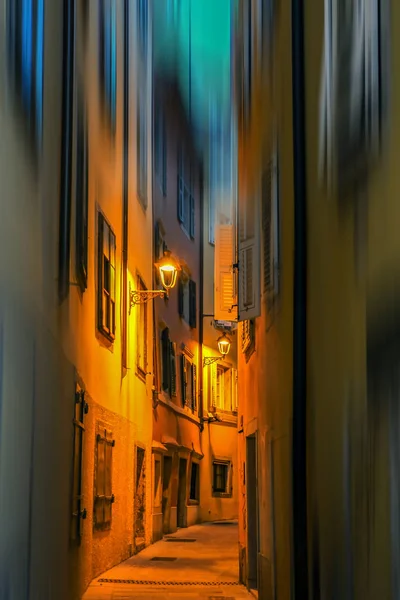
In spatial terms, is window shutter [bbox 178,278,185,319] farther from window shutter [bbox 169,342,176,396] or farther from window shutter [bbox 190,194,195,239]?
window shutter [bbox 190,194,195,239]

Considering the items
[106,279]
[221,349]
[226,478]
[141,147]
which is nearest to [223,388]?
[221,349]

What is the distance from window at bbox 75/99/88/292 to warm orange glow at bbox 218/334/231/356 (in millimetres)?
9945

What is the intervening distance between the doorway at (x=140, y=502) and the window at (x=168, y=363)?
228 centimetres

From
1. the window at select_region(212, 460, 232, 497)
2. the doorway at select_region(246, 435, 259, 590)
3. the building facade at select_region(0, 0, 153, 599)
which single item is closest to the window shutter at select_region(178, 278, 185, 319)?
the building facade at select_region(0, 0, 153, 599)

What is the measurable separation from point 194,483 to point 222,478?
1.66m

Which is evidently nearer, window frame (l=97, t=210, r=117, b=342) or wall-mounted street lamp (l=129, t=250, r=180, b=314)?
window frame (l=97, t=210, r=117, b=342)

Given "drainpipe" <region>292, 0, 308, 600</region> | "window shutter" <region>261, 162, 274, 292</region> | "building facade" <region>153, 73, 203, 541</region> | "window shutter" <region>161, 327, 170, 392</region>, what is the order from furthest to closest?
"window shutter" <region>161, 327, 170, 392</region>, "building facade" <region>153, 73, 203, 541</region>, "window shutter" <region>261, 162, 274, 292</region>, "drainpipe" <region>292, 0, 308, 600</region>

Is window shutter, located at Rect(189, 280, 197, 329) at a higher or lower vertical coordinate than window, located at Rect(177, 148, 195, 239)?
lower

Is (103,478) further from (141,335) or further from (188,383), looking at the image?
(188,383)

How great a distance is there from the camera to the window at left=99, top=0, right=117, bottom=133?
7.93 metres

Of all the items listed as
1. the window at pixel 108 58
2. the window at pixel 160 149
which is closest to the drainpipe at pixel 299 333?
the window at pixel 108 58

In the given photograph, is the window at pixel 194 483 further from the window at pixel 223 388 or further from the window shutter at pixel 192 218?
the window shutter at pixel 192 218

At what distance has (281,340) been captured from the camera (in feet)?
16.3

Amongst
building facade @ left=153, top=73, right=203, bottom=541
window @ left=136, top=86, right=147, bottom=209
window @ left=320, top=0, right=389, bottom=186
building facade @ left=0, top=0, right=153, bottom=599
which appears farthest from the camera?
building facade @ left=153, top=73, right=203, bottom=541
